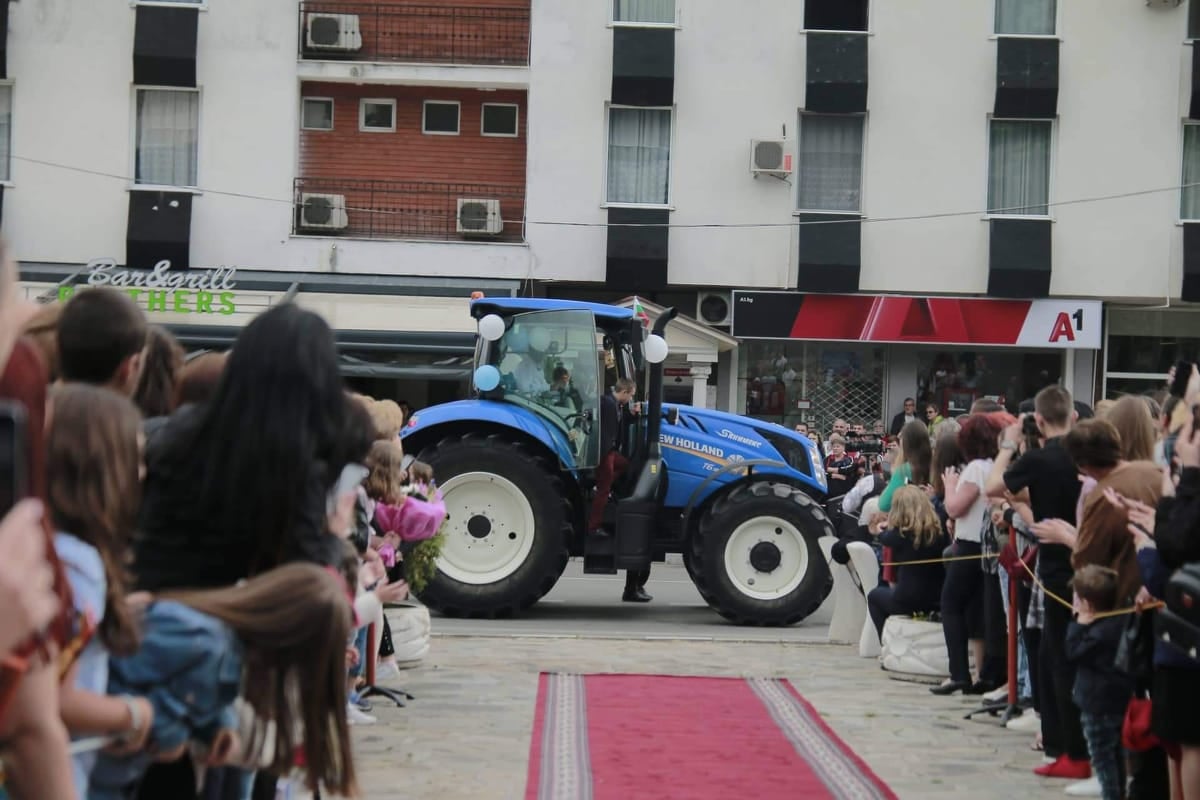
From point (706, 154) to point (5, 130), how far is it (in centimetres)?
1035

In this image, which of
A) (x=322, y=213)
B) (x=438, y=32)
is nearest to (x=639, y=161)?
(x=438, y=32)

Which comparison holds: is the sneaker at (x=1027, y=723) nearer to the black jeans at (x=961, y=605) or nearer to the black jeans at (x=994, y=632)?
the black jeans at (x=994, y=632)

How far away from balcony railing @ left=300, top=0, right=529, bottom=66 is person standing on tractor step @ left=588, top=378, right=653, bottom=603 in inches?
455

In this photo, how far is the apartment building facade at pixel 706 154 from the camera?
24.1 meters

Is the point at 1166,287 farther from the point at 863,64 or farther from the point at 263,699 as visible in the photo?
the point at 263,699

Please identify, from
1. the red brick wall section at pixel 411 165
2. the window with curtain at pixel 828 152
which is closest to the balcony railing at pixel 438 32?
the red brick wall section at pixel 411 165

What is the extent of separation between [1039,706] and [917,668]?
2.30m

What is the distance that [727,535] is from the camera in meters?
13.8

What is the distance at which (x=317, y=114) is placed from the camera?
2500 cm

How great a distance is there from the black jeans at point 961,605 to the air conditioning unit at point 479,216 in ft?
49.6

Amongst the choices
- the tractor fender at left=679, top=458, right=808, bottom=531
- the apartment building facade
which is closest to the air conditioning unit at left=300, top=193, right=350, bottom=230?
the apartment building facade

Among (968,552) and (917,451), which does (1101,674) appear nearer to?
(968,552)

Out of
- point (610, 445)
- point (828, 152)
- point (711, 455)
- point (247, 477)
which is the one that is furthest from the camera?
point (828, 152)

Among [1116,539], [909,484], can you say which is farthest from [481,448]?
[1116,539]
